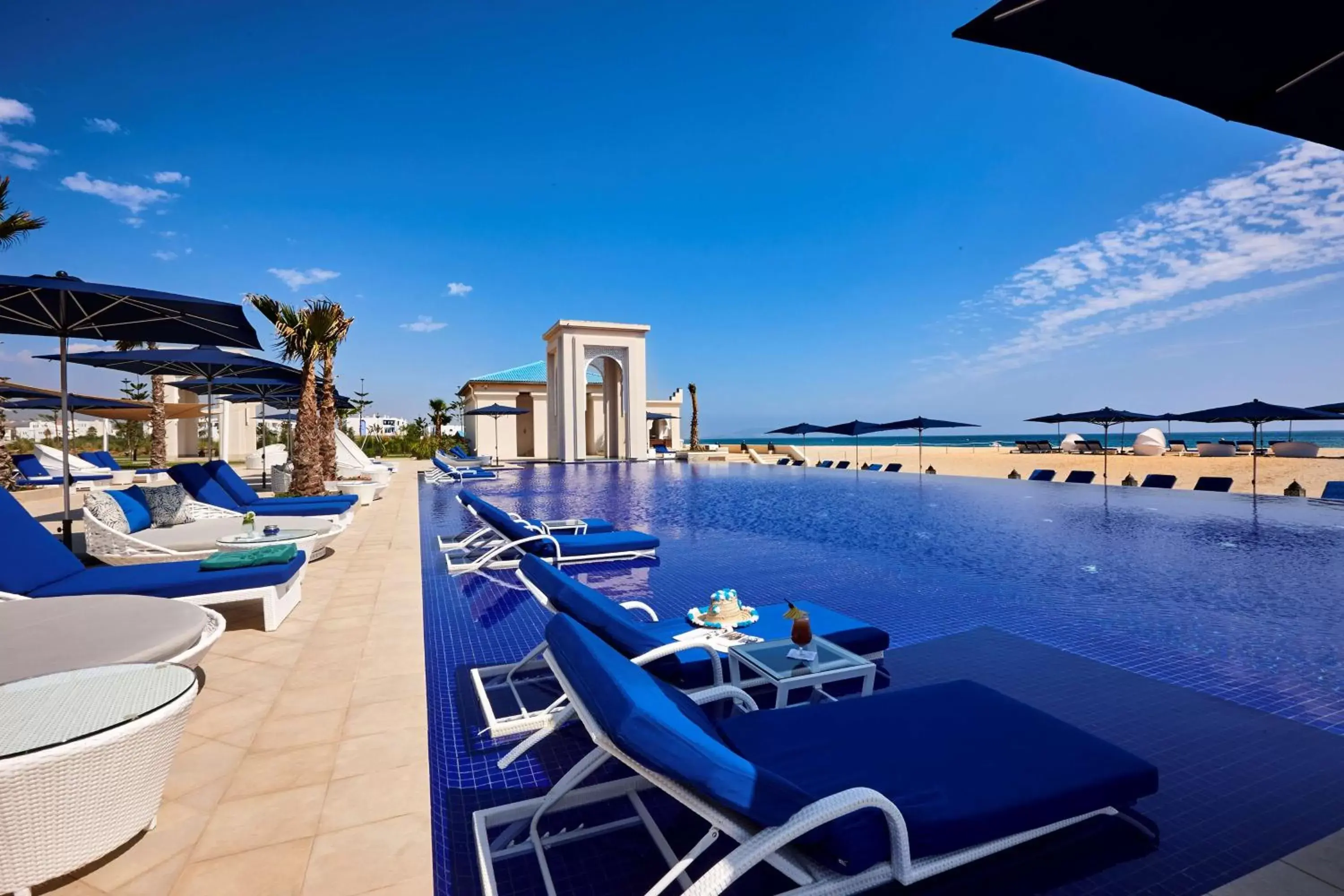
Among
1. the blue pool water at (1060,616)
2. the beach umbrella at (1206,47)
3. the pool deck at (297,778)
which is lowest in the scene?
the blue pool water at (1060,616)

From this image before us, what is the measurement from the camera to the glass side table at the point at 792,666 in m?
3.00

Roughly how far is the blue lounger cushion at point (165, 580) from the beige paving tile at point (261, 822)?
2.40 m

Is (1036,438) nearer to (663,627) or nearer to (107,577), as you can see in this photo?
(663,627)

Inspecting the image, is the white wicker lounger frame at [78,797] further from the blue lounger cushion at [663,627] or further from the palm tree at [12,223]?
the palm tree at [12,223]

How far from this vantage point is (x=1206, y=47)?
175cm

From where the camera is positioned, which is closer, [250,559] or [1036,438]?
[250,559]

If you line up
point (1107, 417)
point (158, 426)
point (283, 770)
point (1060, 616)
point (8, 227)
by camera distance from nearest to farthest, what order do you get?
point (283, 770)
point (1060, 616)
point (8, 227)
point (1107, 417)
point (158, 426)

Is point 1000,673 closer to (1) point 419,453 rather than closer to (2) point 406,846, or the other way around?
(2) point 406,846

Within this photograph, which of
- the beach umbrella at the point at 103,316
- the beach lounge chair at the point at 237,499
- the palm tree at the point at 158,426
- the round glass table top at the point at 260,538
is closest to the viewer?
the beach umbrella at the point at 103,316

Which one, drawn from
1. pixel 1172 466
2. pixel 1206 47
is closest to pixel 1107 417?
pixel 1172 466

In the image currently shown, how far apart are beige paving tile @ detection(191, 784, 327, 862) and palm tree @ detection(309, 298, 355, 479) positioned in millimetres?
11194

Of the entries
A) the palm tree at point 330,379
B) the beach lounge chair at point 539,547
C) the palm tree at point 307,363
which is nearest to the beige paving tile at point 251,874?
the beach lounge chair at point 539,547

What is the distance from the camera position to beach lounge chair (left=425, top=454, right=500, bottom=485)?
56.9 feet

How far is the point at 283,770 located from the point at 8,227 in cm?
1337
